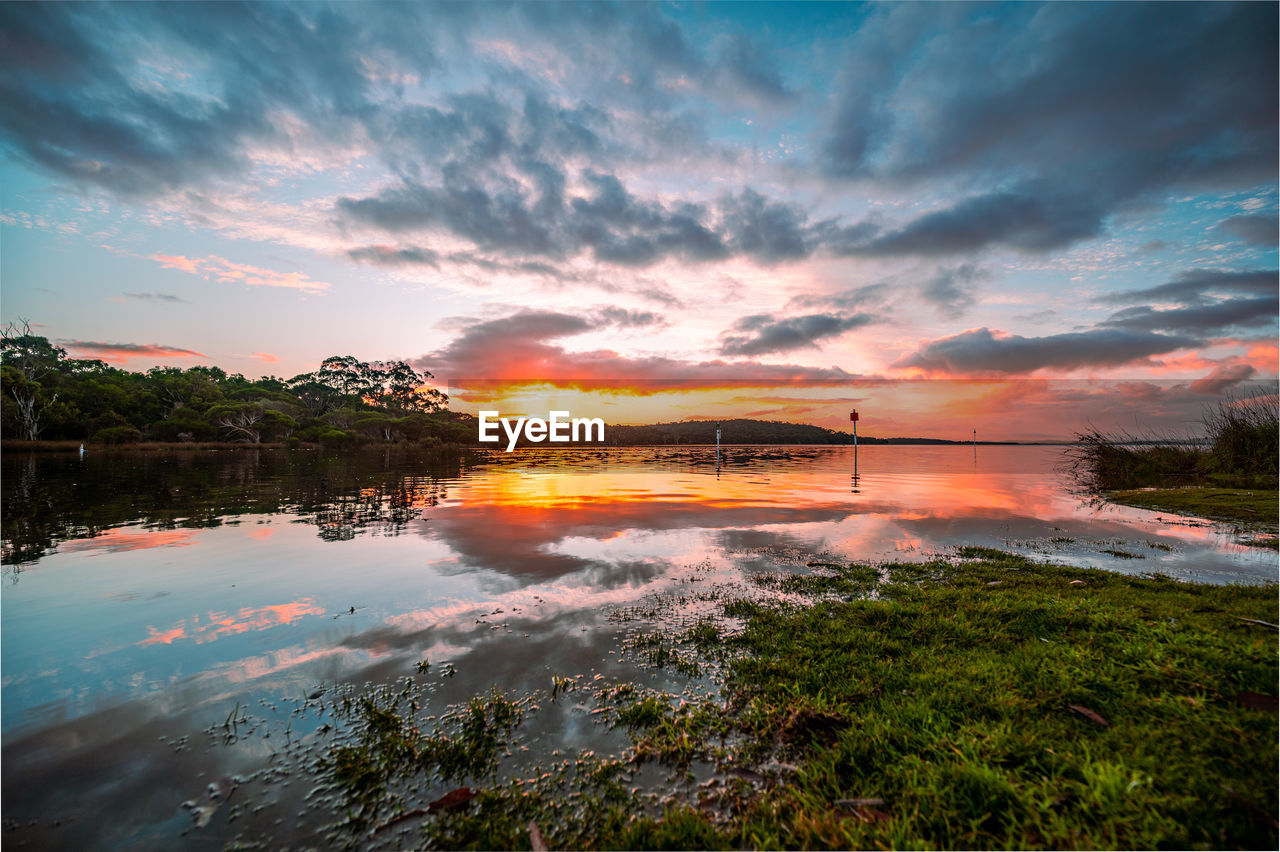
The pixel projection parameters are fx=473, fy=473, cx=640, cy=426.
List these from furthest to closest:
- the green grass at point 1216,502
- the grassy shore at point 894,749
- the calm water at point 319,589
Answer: the green grass at point 1216,502 < the calm water at point 319,589 < the grassy shore at point 894,749

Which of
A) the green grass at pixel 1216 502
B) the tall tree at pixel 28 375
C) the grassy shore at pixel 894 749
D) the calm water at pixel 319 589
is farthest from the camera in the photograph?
the tall tree at pixel 28 375

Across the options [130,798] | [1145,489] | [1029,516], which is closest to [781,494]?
[1029,516]

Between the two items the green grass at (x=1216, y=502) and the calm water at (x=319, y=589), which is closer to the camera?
the calm water at (x=319, y=589)

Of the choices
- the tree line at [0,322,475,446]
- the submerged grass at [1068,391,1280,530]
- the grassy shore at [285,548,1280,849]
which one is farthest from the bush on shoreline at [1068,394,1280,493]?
the tree line at [0,322,475,446]

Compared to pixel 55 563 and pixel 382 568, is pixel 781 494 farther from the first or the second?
pixel 55 563

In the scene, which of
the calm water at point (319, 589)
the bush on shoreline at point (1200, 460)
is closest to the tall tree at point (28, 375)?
the calm water at point (319, 589)

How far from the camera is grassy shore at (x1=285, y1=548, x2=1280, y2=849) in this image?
3.18 meters

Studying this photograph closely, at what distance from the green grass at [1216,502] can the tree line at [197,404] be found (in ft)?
313

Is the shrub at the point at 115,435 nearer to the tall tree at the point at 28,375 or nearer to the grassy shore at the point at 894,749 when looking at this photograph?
the tall tree at the point at 28,375

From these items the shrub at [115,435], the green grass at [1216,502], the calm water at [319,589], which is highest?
the shrub at [115,435]

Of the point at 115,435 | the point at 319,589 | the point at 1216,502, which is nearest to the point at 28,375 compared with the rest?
the point at 115,435

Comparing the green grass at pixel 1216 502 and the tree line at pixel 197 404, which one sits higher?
the tree line at pixel 197 404

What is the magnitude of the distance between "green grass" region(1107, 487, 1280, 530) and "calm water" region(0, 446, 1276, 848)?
1874mm

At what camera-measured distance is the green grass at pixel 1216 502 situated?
50.6ft
